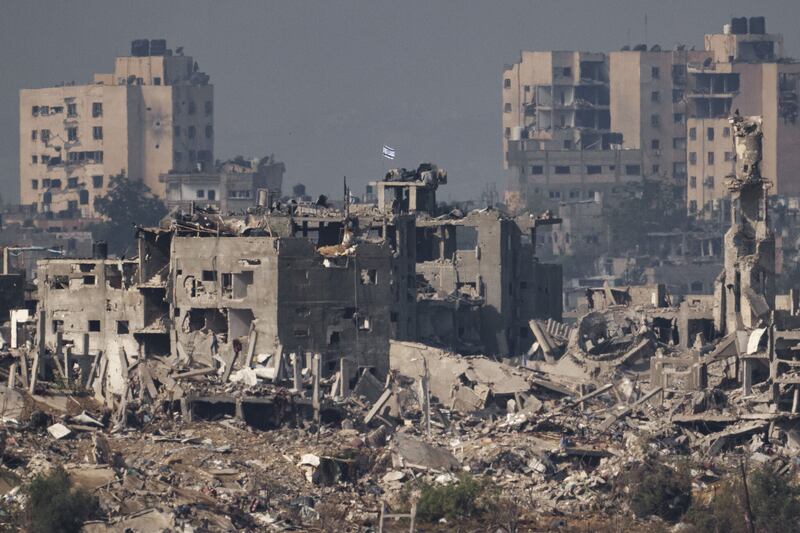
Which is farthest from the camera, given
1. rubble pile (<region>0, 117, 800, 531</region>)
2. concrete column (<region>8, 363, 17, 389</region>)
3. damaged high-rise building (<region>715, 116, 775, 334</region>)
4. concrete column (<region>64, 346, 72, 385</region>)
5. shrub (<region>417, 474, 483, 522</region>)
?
damaged high-rise building (<region>715, 116, 775, 334</region>)

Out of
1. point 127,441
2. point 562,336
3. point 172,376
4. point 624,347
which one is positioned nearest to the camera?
point 127,441

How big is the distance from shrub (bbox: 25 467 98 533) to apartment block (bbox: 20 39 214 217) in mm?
125977

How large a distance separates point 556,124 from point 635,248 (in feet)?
106

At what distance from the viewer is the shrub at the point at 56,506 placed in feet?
178

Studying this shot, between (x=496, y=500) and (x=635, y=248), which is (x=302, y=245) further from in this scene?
(x=635, y=248)

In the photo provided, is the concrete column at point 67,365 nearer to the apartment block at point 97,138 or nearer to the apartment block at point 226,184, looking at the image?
the apartment block at point 226,184

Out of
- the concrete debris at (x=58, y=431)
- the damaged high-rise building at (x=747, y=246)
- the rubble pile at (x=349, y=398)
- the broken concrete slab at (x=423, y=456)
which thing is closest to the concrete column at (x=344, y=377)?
the rubble pile at (x=349, y=398)

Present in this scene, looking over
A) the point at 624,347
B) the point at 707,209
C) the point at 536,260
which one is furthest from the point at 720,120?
the point at 624,347

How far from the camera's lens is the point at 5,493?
57.6 meters

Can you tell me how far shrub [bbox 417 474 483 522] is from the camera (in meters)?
58.2

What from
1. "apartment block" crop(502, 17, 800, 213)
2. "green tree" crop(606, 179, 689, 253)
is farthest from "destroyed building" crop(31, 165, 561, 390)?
"apartment block" crop(502, 17, 800, 213)

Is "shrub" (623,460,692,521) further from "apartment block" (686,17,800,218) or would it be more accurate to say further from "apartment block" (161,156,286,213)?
"apartment block" (686,17,800,218)

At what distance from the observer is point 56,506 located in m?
54.3

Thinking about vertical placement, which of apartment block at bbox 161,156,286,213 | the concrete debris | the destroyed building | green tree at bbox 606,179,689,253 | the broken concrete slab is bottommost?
the broken concrete slab
